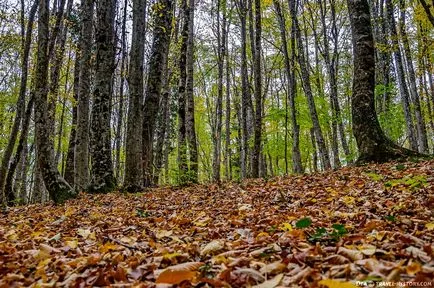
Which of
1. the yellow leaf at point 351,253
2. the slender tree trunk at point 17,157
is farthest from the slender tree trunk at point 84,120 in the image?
the yellow leaf at point 351,253

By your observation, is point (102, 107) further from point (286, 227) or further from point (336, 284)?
point (336, 284)

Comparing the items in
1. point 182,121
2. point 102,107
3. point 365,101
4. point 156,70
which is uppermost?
point 156,70

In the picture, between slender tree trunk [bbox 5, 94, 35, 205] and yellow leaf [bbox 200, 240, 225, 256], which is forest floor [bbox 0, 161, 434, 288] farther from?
slender tree trunk [bbox 5, 94, 35, 205]

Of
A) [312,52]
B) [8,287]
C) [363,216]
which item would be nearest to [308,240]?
[363,216]

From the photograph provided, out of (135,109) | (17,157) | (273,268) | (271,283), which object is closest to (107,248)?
(273,268)

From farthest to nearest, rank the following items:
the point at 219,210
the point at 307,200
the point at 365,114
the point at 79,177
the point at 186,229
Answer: the point at 79,177
the point at 365,114
the point at 219,210
the point at 307,200
the point at 186,229

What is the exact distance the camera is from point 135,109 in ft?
29.0

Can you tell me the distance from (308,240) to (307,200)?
2016mm

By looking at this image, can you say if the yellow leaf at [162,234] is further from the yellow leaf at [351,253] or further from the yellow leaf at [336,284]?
the yellow leaf at [336,284]

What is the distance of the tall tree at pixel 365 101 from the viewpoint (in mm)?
6902

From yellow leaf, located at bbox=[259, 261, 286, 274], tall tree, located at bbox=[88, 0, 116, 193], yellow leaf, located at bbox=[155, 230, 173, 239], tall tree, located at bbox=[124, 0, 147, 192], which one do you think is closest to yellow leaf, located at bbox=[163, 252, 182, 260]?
yellow leaf, located at bbox=[259, 261, 286, 274]

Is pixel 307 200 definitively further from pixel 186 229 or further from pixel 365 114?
pixel 365 114

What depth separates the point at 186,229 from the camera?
3744mm

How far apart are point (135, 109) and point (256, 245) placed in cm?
683
